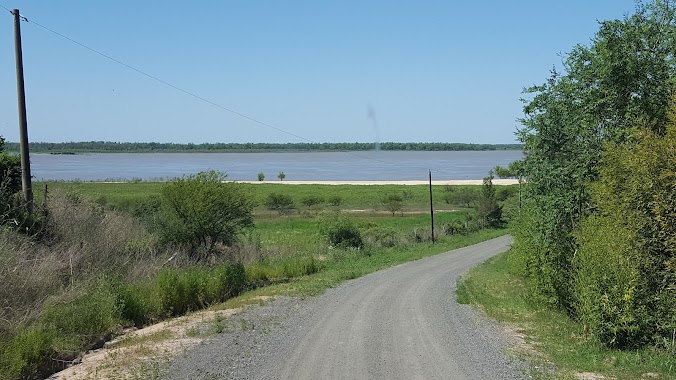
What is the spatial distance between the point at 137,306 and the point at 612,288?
39.8ft

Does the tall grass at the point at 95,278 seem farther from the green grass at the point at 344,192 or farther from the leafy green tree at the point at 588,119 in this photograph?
the green grass at the point at 344,192

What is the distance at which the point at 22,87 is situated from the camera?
62.6ft

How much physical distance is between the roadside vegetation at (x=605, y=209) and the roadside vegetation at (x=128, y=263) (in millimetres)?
8305

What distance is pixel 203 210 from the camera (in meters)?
28.9

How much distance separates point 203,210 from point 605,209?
774 inches

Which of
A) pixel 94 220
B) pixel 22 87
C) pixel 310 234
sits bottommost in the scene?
pixel 310 234

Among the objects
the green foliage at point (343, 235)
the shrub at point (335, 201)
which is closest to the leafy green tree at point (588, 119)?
the green foliage at point (343, 235)

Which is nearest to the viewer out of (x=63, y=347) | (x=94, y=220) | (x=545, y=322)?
(x=63, y=347)

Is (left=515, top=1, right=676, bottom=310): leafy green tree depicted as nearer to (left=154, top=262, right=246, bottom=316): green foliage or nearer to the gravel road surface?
the gravel road surface

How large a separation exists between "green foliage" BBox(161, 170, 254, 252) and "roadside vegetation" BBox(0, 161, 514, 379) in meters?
0.05

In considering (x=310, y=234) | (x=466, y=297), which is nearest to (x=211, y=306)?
(x=466, y=297)

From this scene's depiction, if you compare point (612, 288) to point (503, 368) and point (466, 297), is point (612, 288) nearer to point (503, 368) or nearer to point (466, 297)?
point (503, 368)

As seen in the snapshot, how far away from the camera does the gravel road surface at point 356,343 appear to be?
33.6 feet

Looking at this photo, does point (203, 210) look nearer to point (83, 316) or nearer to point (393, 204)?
point (83, 316)
